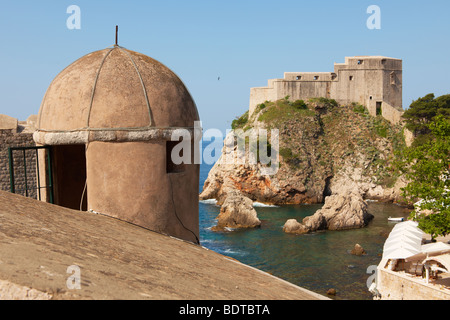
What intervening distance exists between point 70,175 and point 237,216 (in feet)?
103

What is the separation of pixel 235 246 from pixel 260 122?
1123 inches

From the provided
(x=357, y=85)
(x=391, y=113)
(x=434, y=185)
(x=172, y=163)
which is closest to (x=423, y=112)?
(x=391, y=113)

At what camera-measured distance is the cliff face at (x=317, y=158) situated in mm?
52438

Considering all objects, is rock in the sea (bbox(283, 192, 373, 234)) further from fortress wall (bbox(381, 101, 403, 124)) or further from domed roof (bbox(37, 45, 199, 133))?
domed roof (bbox(37, 45, 199, 133))

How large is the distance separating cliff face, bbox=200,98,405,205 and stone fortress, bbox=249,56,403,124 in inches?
45.9

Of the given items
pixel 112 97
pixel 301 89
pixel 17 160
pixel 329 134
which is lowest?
pixel 329 134

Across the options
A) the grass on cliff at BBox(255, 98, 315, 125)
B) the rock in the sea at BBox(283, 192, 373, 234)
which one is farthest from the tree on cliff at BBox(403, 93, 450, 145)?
the rock in the sea at BBox(283, 192, 373, 234)

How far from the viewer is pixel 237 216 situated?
3878cm

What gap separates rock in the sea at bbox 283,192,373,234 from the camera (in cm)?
3672

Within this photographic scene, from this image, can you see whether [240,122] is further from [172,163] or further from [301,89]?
[172,163]

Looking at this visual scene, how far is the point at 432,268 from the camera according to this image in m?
17.3

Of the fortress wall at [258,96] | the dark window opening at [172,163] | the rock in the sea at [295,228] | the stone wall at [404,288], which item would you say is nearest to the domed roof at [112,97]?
the dark window opening at [172,163]

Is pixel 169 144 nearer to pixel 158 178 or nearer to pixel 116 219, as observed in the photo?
pixel 158 178
